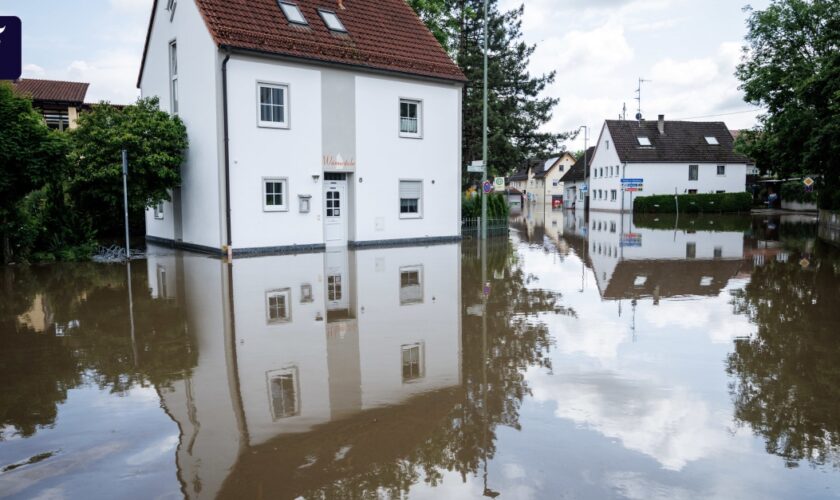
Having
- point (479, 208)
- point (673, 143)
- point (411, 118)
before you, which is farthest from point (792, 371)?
point (673, 143)

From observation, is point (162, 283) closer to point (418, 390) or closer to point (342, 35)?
point (418, 390)

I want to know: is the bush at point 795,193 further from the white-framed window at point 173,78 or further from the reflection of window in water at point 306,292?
the reflection of window in water at point 306,292

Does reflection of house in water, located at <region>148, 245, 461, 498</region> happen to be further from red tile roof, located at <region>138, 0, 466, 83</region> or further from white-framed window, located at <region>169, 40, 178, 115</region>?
white-framed window, located at <region>169, 40, 178, 115</region>

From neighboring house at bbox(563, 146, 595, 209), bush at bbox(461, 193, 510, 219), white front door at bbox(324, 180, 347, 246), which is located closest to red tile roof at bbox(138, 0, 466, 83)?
white front door at bbox(324, 180, 347, 246)

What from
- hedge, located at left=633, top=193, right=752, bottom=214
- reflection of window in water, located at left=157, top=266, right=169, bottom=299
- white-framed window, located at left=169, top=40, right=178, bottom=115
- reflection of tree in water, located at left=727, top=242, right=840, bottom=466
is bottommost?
reflection of tree in water, located at left=727, top=242, right=840, bottom=466

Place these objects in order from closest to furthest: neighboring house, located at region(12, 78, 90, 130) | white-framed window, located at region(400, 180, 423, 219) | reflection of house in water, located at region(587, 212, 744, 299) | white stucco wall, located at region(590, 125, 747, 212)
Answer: reflection of house in water, located at region(587, 212, 744, 299) < white-framed window, located at region(400, 180, 423, 219) < neighboring house, located at region(12, 78, 90, 130) < white stucco wall, located at region(590, 125, 747, 212)

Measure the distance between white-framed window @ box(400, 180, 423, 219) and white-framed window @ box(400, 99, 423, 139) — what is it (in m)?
1.66

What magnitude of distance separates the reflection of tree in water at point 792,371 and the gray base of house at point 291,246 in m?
12.0

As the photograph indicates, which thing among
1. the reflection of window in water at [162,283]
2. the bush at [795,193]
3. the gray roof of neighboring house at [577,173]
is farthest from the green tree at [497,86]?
the gray roof of neighboring house at [577,173]

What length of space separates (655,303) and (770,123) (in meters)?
31.8

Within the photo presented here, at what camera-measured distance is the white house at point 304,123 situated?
1912 cm

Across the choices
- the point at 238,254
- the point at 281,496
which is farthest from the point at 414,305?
the point at 238,254

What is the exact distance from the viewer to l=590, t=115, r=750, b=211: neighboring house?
189 ft

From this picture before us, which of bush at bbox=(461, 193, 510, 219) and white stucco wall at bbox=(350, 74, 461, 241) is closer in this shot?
white stucco wall at bbox=(350, 74, 461, 241)
